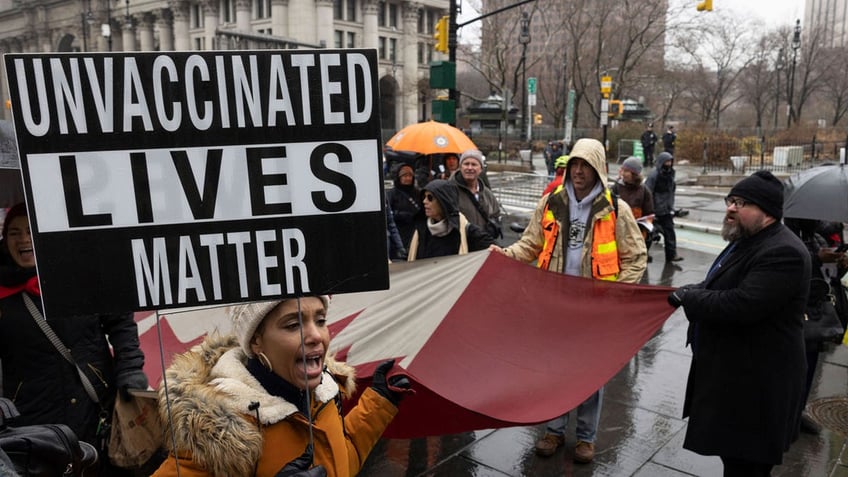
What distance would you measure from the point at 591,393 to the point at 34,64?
3.29 metres

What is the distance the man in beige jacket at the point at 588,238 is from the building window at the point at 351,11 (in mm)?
76885

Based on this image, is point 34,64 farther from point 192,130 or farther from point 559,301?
point 559,301

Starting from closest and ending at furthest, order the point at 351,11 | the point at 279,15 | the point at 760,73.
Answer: the point at 760,73
the point at 279,15
the point at 351,11

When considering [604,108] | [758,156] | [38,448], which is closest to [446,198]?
[38,448]

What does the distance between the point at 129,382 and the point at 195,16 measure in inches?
3356

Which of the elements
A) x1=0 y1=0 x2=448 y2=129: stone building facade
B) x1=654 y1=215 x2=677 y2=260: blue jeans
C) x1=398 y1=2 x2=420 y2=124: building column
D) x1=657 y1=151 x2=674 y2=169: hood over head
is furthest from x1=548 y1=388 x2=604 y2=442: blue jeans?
x1=398 y1=2 x2=420 y2=124: building column

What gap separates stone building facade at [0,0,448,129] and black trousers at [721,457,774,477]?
64130mm

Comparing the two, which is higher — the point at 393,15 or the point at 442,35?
the point at 393,15

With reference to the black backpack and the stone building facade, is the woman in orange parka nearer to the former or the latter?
the black backpack

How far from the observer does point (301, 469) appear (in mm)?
1897

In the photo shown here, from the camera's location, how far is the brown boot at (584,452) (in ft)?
14.1

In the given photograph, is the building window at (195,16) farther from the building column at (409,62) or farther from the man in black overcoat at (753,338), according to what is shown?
the man in black overcoat at (753,338)

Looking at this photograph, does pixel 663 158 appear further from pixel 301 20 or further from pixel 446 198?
pixel 301 20

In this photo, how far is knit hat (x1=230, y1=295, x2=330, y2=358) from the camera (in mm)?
2127
